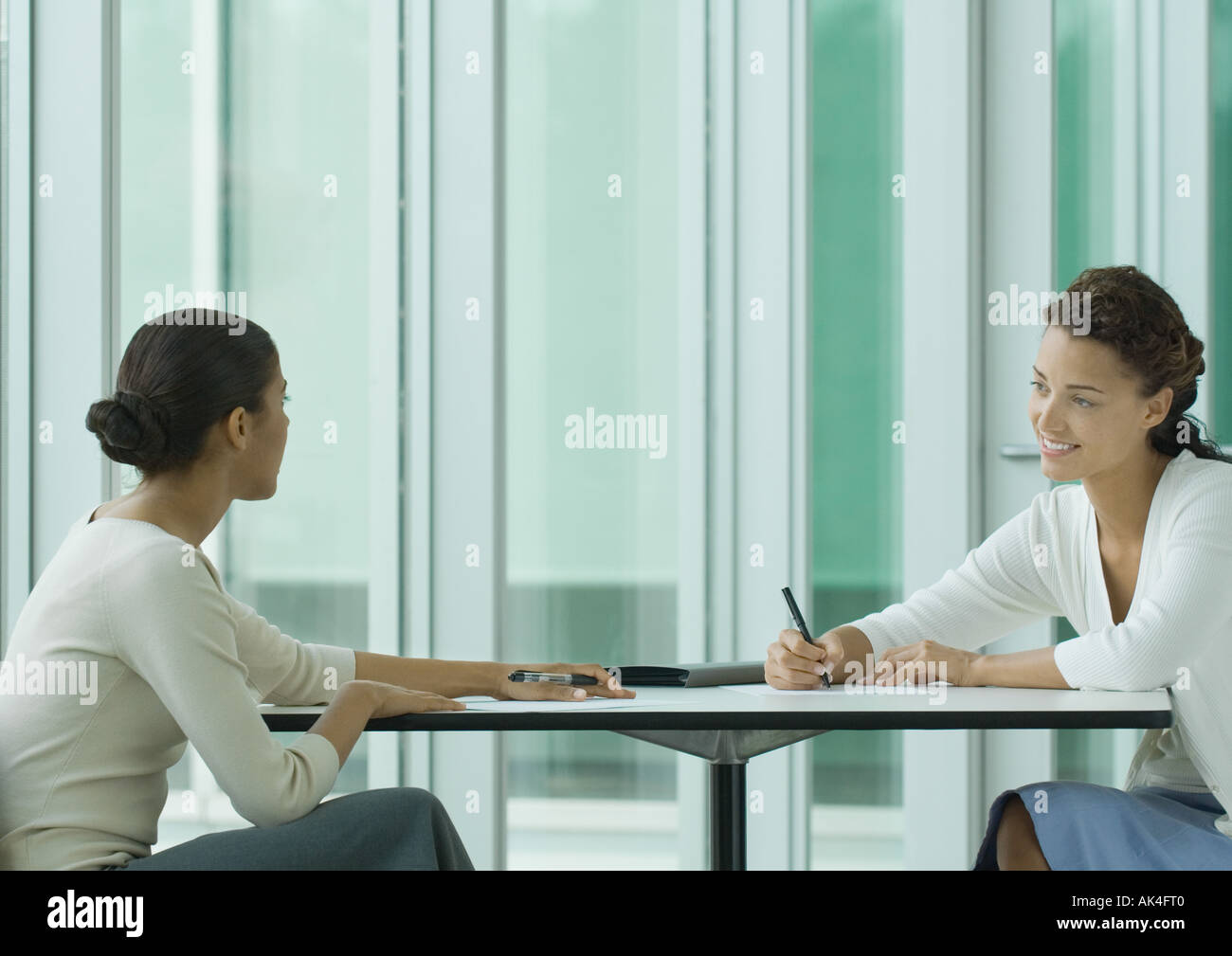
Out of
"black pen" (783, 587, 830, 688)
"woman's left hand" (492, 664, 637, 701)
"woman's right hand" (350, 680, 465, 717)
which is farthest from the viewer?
"black pen" (783, 587, 830, 688)

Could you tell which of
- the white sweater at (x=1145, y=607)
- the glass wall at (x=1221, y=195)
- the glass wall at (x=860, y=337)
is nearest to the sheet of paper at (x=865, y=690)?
the white sweater at (x=1145, y=607)

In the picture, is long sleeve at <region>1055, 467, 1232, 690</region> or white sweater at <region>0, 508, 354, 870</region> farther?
long sleeve at <region>1055, 467, 1232, 690</region>

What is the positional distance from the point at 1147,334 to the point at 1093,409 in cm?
15

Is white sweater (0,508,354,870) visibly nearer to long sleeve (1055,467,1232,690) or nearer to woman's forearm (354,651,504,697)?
woman's forearm (354,651,504,697)

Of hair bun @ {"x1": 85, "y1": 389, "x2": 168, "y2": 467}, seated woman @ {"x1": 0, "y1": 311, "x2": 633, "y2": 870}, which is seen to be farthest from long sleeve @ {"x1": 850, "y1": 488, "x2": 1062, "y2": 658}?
hair bun @ {"x1": 85, "y1": 389, "x2": 168, "y2": 467}

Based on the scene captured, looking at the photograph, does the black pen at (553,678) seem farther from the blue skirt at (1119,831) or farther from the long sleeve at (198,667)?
the blue skirt at (1119,831)

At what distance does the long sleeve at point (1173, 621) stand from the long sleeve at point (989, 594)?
0.31 m

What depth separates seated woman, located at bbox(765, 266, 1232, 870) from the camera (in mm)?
1697

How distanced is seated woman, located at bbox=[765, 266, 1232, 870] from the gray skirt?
634 millimetres

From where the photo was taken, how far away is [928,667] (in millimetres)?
1873

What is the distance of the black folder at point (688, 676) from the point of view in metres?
1.97

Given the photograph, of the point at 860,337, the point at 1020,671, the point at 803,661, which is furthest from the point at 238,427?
the point at 860,337
